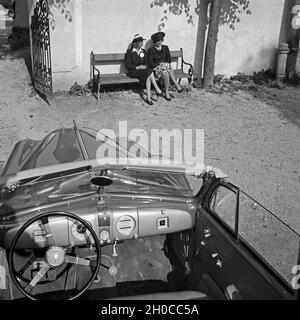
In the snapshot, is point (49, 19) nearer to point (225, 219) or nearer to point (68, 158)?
point (68, 158)

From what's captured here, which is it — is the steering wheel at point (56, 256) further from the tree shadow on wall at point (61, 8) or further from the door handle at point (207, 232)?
the tree shadow on wall at point (61, 8)

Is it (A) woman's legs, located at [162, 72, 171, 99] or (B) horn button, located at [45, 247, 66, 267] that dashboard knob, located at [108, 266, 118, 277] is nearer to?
(B) horn button, located at [45, 247, 66, 267]

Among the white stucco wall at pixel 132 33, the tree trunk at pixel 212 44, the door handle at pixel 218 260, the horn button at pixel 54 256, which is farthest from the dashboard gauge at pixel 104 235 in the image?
the tree trunk at pixel 212 44

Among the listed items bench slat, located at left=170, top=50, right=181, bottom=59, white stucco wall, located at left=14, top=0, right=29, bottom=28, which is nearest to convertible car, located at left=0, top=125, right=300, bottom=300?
bench slat, located at left=170, top=50, right=181, bottom=59

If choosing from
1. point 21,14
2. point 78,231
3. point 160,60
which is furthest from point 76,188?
point 21,14

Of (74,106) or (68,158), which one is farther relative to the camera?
(74,106)
